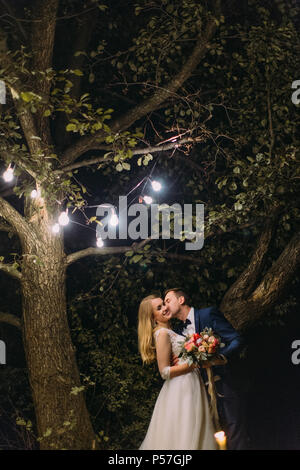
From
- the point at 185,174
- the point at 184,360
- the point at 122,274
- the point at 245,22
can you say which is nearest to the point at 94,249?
the point at 122,274

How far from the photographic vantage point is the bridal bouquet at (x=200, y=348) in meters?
3.58

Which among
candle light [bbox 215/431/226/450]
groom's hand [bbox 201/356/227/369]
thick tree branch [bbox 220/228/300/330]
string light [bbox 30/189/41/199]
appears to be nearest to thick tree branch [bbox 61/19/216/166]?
string light [bbox 30/189/41/199]

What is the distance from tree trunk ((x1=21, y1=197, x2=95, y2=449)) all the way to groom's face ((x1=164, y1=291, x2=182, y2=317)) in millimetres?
1067

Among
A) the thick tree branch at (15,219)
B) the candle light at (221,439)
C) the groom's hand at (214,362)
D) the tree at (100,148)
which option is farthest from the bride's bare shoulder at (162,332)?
the thick tree branch at (15,219)

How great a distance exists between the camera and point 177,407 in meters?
3.63

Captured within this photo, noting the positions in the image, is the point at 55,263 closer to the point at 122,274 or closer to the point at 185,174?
the point at 122,274

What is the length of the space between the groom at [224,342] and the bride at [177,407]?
0.79ft

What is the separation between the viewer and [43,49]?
185 inches

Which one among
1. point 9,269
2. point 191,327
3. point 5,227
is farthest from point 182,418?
point 5,227

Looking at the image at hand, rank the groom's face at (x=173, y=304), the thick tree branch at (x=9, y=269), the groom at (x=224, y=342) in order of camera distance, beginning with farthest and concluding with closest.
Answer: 1. the thick tree branch at (x=9, y=269)
2. the groom's face at (x=173, y=304)
3. the groom at (x=224, y=342)

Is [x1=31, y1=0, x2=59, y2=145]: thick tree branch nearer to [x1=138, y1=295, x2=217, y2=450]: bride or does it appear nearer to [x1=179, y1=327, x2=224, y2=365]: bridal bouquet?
[x1=138, y1=295, x2=217, y2=450]: bride

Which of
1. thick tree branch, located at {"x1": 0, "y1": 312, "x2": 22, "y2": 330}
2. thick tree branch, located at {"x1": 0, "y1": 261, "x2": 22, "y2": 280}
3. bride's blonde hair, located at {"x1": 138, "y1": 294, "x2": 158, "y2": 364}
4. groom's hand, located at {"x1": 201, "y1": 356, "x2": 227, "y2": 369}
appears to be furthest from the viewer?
thick tree branch, located at {"x1": 0, "y1": 312, "x2": 22, "y2": 330}

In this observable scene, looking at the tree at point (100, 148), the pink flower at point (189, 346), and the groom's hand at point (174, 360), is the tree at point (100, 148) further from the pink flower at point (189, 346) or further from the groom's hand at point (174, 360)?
the pink flower at point (189, 346)

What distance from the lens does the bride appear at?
354 centimetres
